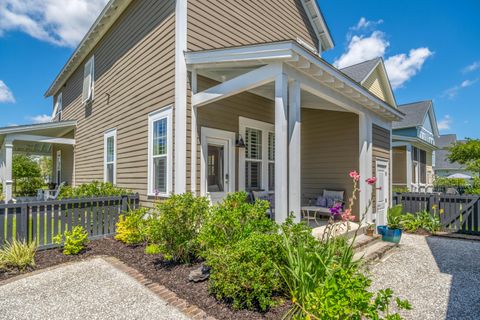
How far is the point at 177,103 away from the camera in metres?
5.52

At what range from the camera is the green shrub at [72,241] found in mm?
5105

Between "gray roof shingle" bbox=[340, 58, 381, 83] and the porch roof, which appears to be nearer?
the porch roof

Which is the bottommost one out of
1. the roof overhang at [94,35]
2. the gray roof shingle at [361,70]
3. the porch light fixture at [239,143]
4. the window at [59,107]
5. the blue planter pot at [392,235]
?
the blue planter pot at [392,235]

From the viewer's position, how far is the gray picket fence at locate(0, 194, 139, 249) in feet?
16.4

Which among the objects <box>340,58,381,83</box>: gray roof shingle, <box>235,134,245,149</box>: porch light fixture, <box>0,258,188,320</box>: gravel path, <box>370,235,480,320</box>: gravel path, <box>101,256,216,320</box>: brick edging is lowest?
<box>370,235,480,320</box>: gravel path

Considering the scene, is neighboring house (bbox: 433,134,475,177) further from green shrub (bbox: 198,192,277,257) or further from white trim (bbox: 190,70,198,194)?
green shrub (bbox: 198,192,277,257)

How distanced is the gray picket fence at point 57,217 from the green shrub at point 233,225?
3234 mm

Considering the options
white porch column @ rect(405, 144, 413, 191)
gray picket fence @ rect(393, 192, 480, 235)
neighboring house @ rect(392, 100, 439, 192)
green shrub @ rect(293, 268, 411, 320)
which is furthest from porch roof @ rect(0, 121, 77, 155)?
white porch column @ rect(405, 144, 413, 191)

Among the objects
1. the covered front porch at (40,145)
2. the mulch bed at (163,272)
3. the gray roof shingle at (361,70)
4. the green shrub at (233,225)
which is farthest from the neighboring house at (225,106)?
the gray roof shingle at (361,70)

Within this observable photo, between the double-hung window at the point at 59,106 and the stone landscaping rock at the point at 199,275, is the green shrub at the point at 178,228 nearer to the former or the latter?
the stone landscaping rock at the point at 199,275

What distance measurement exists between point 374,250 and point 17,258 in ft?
21.6

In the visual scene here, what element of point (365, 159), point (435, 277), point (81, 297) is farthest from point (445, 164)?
point (81, 297)

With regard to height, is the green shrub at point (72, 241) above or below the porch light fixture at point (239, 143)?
below

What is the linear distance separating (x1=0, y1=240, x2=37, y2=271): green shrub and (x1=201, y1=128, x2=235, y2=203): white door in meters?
3.29
